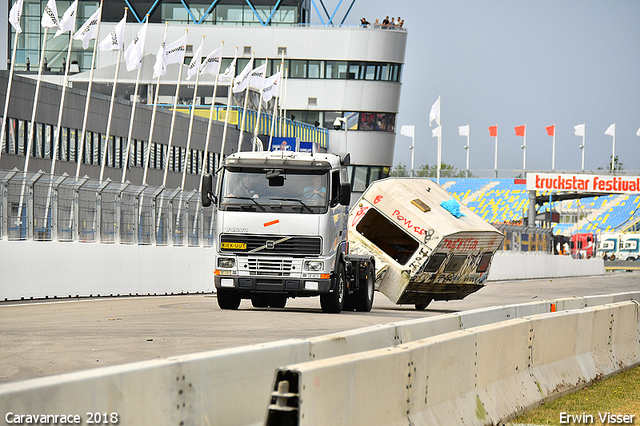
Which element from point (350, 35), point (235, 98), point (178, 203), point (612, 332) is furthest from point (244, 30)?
point (612, 332)

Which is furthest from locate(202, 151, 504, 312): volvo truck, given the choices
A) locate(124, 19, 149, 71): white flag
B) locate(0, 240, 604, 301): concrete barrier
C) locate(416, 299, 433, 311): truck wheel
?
locate(124, 19, 149, 71): white flag

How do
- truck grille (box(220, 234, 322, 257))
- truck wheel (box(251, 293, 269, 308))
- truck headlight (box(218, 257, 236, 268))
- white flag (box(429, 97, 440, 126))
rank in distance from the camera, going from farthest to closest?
white flag (box(429, 97, 440, 126)), truck wheel (box(251, 293, 269, 308)), truck headlight (box(218, 257, 236, 268)), truck grille (box(220, 234, 322, 257))

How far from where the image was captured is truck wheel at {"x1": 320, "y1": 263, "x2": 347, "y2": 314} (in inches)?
745

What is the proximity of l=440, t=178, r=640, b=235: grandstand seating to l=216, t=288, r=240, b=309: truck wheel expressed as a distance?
90.3 m

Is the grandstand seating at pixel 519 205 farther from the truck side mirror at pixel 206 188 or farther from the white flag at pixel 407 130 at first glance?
the truck side mirror at pixel 206 188

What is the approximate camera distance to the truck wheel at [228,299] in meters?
19.6

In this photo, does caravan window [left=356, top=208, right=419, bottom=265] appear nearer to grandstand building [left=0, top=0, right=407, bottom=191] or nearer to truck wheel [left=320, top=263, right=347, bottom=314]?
truck wheel [left=320, top=263, right=347, bottom=314]

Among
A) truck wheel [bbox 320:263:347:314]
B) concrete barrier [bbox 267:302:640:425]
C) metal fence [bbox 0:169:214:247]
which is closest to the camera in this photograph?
concrete barrier [bbox 267:302:640:425]

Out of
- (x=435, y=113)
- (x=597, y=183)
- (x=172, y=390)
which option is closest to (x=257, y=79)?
(x=435, y=113)

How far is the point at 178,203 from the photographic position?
90.5 ft

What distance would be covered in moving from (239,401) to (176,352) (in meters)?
6.03

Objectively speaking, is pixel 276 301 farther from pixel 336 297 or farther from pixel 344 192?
pixel 344 192

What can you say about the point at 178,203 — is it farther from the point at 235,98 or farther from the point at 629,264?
the point at 629,264

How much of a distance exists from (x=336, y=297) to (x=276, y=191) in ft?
8.36
